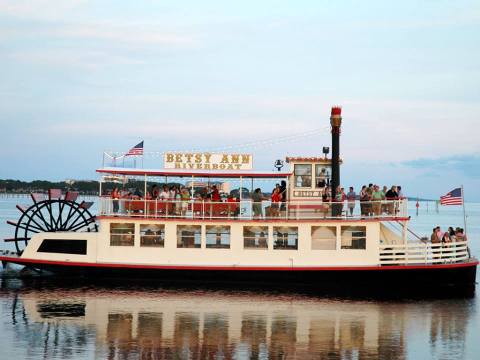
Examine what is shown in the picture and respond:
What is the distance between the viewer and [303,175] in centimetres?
3084

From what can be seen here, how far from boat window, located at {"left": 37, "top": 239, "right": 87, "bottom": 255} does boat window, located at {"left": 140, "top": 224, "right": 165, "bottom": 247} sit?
222cm

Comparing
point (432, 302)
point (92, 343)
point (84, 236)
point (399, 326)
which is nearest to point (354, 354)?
point (399, 326)

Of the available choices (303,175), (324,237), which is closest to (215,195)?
(303,175)

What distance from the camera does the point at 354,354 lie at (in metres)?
20.1

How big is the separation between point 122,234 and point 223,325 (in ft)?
26.9

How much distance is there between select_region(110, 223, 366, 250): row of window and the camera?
2939cm

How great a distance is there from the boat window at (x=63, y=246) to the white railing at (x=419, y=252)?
1121cm

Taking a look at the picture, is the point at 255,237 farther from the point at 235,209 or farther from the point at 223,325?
the point at 223,325

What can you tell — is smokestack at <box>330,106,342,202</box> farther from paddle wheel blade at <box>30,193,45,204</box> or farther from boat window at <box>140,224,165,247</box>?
paddle wheel blade at <box>30,193,45,204</box>

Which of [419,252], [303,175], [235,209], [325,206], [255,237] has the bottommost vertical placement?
[419,252]

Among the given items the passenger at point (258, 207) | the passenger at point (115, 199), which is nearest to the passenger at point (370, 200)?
the passenger at point (258, 207)

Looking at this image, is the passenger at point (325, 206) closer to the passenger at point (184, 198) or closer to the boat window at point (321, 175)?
the boat window at point (321, 175)

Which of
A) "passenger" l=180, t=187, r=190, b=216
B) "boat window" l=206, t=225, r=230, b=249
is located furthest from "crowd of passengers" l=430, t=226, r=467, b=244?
"passenger" l=180, t=187, r=190, b=216

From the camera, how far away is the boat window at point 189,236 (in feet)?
97.8
